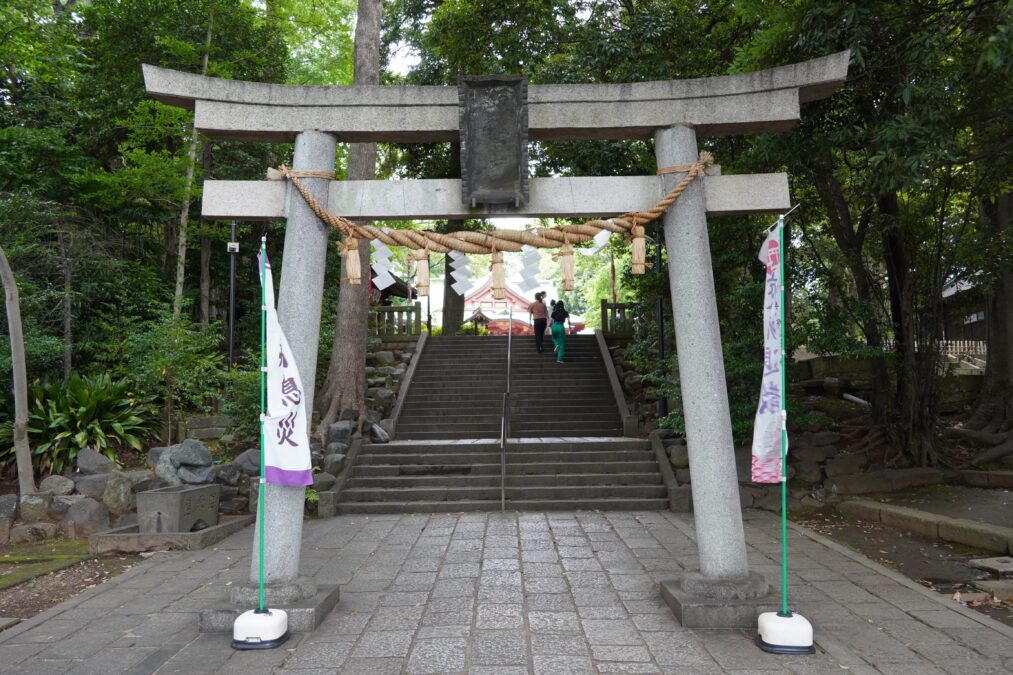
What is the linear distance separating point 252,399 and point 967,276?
36.6ft

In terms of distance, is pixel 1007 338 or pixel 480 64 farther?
pixel 480 64

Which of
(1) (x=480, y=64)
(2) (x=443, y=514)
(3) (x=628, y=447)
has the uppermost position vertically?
(1) (x=480, y=64)

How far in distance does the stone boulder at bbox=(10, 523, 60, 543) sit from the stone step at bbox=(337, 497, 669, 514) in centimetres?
330

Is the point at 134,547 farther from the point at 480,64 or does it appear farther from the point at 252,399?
the point at 480,64

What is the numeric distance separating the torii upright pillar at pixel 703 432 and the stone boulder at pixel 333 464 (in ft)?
19.3

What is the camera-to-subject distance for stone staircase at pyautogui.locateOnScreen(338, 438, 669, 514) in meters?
9.10

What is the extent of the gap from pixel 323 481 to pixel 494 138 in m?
6.05

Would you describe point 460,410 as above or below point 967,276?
below

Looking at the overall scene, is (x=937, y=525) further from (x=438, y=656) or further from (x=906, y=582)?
(x=438, y=656)

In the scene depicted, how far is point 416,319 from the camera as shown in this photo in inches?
700

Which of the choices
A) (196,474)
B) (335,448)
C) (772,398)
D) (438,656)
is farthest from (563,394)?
(438,656)

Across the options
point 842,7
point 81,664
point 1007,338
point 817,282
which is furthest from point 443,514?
point 1007,338

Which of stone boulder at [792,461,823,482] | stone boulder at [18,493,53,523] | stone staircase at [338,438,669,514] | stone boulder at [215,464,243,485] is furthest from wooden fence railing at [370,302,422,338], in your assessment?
stone boulder at [792,461,823,482]

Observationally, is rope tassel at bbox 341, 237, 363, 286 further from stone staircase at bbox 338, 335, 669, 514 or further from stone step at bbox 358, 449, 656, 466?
stone step at bbox 358, 449, 656, 466
